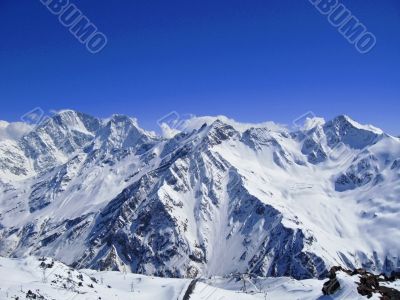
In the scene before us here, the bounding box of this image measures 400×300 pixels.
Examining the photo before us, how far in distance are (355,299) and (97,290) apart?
34.1m

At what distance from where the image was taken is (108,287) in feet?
257

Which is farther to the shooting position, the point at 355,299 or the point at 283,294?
the point at 283,294

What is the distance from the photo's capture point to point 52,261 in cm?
7625

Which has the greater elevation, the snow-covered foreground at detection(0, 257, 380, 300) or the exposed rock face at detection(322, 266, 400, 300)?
the exposed rock face at detection(322, 266, 400, 300)

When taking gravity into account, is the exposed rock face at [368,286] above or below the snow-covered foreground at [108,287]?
above

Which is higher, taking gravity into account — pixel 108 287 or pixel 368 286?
pixel 368 286

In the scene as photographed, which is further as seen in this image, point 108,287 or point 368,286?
point 108,287

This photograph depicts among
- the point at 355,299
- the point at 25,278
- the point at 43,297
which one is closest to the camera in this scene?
the point at 43,297

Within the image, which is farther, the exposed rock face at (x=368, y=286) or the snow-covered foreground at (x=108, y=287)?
the exposed rock face at (x=368, y=286)

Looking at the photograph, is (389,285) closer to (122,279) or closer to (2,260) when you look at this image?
(122,279)

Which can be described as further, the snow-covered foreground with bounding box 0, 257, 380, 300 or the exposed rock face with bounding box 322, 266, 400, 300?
the exposed rock face with bounding box 322, 266, 400, 300

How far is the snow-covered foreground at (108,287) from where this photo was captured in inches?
2461

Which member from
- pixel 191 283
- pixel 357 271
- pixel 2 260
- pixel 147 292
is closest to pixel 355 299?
pixel 357 271

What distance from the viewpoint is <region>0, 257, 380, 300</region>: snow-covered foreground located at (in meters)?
62.5
